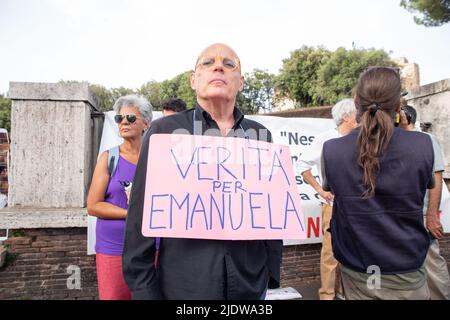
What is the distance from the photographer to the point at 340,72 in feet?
73.0

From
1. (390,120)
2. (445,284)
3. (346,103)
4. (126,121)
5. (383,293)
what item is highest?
(346,103)

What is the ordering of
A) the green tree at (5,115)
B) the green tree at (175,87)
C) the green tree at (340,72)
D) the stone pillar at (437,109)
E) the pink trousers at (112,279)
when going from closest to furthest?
the pink trousers at (112,279), the stone pillar at (437,109), the green tree at (5,115), the green tree at (340,72), the green tree at (175,87)

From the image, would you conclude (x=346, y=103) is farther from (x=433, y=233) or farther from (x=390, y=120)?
(x=390, y=120)

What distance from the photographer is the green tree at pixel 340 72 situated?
71.1 feet

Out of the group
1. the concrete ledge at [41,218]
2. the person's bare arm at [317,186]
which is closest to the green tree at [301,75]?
the person's bare arm at [317,186]

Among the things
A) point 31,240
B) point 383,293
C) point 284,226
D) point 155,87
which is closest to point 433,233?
point 383,293

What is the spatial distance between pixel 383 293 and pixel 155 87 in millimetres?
43247

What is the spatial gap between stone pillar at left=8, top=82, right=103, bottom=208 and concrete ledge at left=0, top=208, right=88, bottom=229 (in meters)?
0.12

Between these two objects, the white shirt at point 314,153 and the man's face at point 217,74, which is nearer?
the man's face at point 217,74

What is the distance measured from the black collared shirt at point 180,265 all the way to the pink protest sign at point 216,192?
7 centimetres

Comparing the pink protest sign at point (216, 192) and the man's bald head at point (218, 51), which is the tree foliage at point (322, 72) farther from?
the pink protest sign at point (216, 192)

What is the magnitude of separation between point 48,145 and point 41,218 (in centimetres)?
81

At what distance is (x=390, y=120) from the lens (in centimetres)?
A: 160
